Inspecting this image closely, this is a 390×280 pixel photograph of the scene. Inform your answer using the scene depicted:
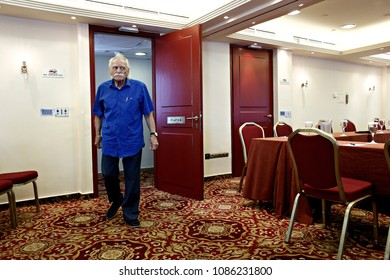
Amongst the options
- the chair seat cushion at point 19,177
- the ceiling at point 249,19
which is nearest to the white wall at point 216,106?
the ceiling at point 249,19

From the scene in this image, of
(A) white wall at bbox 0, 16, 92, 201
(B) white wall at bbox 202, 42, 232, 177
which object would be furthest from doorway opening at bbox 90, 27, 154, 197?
(B) white wall at bbox 202, 42, 232, 177

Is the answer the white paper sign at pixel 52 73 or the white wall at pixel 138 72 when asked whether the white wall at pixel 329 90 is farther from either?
the white paper sign at pixel 52 73

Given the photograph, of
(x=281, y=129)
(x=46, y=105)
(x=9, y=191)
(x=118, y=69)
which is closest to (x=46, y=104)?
(x=46, y=105)

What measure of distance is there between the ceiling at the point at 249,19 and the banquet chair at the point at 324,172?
1.96 metres

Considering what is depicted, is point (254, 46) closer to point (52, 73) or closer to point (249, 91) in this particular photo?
point (249, 91)

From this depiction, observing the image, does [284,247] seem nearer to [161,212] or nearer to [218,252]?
[218,252]

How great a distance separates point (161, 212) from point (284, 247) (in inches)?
55.4

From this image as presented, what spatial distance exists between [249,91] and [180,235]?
3.41 meters

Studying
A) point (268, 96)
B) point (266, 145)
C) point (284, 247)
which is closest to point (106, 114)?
point (266, 145)

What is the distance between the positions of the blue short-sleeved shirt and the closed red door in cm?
272

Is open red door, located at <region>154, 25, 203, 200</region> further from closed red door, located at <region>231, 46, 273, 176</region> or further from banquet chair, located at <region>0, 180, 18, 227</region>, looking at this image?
banquet chair, located at <region>0, 180, 18, 227</region>

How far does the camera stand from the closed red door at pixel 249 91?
208 inches

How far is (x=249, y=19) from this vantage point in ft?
12.8

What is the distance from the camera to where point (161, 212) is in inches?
130
